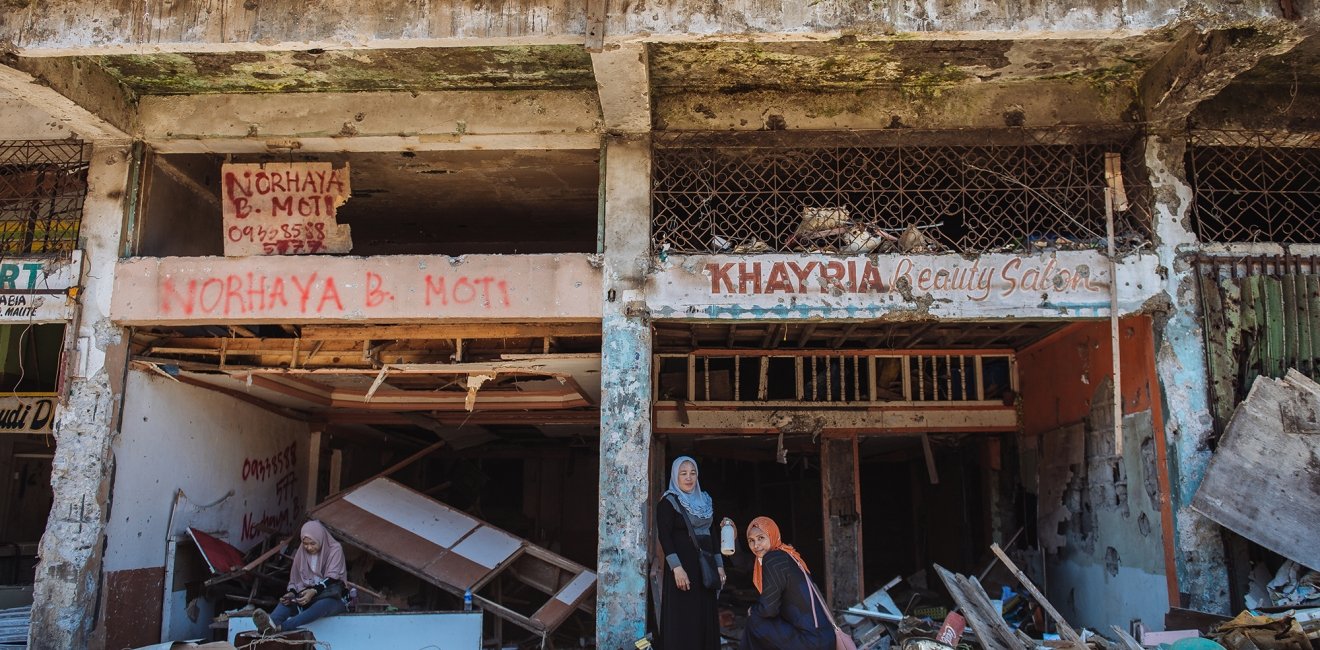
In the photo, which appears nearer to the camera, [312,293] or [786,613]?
[786,613]

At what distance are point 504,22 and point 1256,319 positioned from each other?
6.02m

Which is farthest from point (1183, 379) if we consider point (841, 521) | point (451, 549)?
point (451, 549)

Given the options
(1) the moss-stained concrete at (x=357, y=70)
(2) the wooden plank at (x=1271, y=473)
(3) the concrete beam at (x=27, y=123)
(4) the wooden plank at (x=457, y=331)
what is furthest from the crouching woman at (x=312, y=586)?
(2) the wooden plank at (x=1271, y=473)

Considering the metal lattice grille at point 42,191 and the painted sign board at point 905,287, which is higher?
the metal lattice grille at point 42,191

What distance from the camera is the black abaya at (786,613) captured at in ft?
17.8

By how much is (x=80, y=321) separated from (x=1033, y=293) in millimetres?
7582

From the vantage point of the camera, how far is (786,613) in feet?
18.1

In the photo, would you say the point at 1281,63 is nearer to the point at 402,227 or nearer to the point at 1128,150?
the point at 1128,150

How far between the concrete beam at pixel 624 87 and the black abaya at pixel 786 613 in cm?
352

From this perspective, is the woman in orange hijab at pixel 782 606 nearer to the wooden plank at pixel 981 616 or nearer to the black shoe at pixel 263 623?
the wooden plank at pixel 981 616

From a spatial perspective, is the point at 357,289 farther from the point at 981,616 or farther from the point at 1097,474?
the point at 1097,474

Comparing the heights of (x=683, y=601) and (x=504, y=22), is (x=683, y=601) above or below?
below

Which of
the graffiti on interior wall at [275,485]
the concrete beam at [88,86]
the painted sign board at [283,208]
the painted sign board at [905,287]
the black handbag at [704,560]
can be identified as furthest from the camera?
the graffiti on interior wall at [275,485]

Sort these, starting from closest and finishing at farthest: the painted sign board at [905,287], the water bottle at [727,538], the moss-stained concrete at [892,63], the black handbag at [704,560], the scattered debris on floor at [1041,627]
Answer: the scattered debris on floor at [1041,627], the water bottle at [727,538], the black handbag at [704,560], the moss-stained concrete at [892,63], the painted sign board at [905,287]
